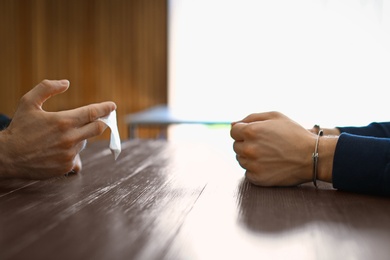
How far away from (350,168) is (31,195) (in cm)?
54

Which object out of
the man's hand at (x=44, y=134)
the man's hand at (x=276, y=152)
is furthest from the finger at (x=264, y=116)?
the man's hand at (x=44, y=134)

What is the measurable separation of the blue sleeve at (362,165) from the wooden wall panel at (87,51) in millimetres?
3717

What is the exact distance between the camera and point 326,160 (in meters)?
0.91

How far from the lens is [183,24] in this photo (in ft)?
15.1

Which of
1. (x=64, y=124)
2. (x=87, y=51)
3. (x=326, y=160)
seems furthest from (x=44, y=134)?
(x=87, y=51)

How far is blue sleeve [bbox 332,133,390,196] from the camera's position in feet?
2.78

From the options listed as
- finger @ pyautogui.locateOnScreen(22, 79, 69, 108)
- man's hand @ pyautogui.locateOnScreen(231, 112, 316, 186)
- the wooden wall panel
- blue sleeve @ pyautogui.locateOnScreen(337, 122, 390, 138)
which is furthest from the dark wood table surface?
the wooden wall panel

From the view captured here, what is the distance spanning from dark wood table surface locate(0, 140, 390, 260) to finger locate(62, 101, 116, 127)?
0.39 feet

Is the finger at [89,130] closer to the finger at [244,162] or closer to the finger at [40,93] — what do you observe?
the finger at [40,93]

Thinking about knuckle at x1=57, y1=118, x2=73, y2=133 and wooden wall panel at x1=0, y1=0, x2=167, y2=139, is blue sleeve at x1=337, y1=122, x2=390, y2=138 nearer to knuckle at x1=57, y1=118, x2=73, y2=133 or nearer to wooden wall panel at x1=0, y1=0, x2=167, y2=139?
knuckle at x1=57, y1=118, x2=73, y2=133

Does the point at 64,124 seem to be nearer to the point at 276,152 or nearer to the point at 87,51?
the point at 276,152

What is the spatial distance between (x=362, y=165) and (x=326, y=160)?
7cm

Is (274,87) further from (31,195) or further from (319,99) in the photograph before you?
(31,195)

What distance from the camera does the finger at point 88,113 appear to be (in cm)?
88
